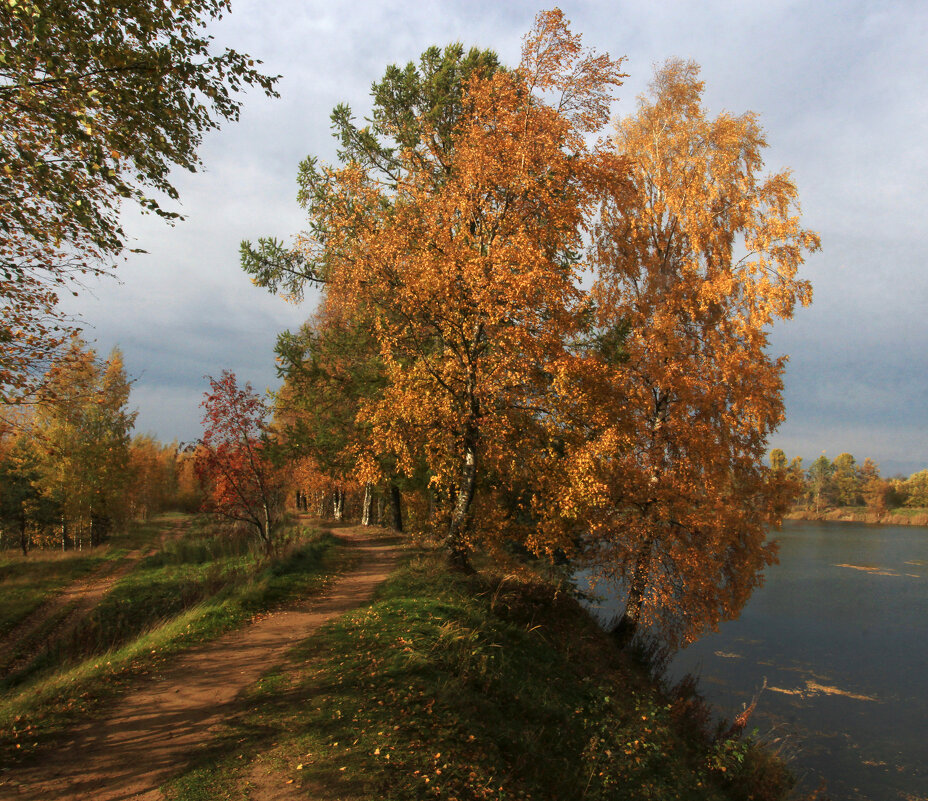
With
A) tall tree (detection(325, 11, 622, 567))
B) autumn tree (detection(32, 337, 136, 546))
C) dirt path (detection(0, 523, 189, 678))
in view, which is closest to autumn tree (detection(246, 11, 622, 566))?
tall tree (detection(325, 11, 622, 567))

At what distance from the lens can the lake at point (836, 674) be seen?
12008 millimetres

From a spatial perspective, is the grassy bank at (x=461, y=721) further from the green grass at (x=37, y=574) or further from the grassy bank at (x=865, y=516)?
the grassy bank at (x=865, y=516)

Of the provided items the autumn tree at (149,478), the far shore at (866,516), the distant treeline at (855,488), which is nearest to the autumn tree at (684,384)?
the autumn tree at (149,478)

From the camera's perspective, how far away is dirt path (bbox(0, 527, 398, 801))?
4.62 metres

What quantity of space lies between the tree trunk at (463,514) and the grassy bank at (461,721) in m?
0.54

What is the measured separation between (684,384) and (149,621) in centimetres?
1255

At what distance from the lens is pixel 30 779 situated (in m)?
4.65

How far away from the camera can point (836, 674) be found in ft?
56.2

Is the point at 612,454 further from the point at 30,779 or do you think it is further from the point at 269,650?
the point at 30,779

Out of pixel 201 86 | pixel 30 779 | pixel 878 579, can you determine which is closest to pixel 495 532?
pixel 30 779

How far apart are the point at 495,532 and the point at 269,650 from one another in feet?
17.4

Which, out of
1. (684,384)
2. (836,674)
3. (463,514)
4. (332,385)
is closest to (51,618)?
(332,385)

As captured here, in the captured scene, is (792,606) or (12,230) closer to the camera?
(12,230)

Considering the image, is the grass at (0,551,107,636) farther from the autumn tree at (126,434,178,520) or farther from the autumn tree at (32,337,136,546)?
the autumn tree at (126,434,178,520)
